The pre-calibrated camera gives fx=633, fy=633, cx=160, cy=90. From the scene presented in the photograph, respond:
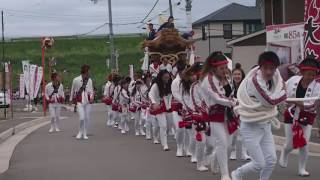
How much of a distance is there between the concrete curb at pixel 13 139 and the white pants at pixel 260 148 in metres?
5.38

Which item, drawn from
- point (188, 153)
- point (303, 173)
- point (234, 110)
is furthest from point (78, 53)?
point (234, 110)

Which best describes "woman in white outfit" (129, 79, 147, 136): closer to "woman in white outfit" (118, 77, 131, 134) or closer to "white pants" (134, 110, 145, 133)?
"white pants" (134, 110, 145, 133)

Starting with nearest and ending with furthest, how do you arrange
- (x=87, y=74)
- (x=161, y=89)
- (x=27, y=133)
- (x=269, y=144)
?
(x=269, y=144), (x=161, y=89), (x=87, y=74), (x=27, y=133)

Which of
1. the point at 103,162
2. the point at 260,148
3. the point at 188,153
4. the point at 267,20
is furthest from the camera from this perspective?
the point at 267,20

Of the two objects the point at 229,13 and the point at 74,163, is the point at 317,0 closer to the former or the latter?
the point at 74,163

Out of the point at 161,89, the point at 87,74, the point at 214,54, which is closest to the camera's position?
the point at 214,54

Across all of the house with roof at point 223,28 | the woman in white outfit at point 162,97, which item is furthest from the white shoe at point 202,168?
the house with roof at point 223,28

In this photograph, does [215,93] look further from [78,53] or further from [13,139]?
[78,53]

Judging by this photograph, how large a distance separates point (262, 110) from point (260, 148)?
478 millimetres

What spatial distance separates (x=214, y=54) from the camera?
29.7 feet

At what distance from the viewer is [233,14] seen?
60438 millimetres

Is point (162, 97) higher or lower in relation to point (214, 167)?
higher

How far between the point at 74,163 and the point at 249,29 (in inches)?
1856

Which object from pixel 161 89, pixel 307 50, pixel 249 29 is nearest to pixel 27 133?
pixel 161 89
